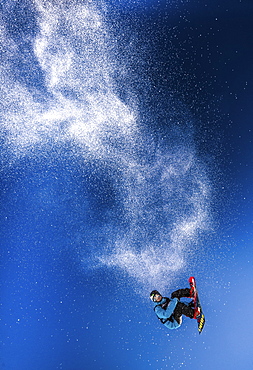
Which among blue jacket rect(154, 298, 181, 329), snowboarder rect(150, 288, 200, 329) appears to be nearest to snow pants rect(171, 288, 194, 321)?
snowboarder rect(150, 288, 200, 329)

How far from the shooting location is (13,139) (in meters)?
7.00

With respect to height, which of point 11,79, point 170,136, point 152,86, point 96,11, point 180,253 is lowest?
point 180,253

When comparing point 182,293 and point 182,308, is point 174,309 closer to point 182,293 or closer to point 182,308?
point 182,308

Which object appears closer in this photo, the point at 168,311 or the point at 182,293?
the point at 168,311

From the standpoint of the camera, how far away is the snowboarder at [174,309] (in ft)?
18.1

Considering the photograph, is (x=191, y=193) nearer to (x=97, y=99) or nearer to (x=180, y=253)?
(x=180, y=253)

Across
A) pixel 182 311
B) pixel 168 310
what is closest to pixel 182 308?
pixel 182 311

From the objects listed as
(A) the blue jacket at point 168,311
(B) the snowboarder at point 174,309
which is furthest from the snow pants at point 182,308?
(A) the blue jacket at point 168,311

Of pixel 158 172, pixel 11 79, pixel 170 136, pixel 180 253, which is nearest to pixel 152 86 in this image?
pixel 170 136

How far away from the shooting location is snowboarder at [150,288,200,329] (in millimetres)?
5504

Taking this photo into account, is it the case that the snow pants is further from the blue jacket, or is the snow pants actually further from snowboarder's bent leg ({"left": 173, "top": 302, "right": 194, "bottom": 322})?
the blue jacket

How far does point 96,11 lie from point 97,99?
2.03m

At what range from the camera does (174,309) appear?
5582 mm

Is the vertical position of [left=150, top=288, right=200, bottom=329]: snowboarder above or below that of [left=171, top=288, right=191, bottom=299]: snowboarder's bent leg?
below
